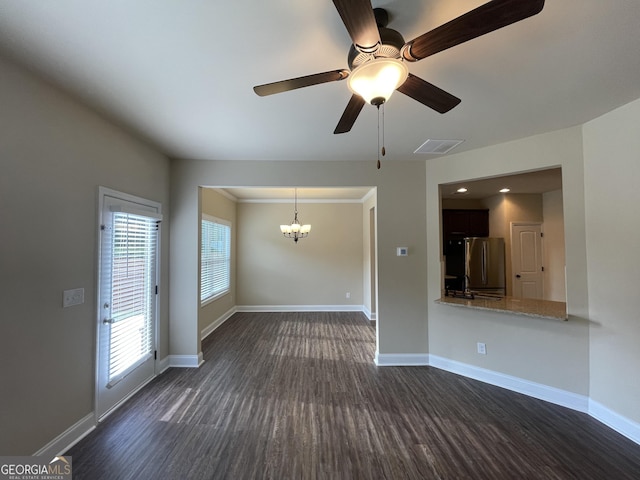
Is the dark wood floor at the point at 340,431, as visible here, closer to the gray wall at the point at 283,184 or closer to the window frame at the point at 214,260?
the gray wall at the point at 283,184

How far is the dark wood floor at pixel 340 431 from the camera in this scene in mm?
1868

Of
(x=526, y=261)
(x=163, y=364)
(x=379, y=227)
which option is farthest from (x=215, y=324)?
(x=526, y=261)

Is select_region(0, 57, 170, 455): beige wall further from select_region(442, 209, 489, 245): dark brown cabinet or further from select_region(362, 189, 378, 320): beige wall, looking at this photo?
select_region(442, 209, 489, 245): dark brown cabinet

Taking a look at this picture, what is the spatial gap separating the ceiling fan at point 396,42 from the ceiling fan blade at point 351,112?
0.10 ft

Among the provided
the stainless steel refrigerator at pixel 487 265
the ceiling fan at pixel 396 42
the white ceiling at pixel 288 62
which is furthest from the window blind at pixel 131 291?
the stainless steel refrigerator at pixel 487 265

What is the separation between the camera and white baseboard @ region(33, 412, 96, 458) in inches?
74.5

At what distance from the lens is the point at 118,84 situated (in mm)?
1907

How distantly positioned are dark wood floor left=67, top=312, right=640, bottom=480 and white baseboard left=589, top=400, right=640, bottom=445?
0.06m

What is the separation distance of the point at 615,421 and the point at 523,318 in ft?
3.23

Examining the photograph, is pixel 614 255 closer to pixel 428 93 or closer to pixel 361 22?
pixel 428 93

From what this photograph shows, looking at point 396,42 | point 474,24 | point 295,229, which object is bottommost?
point 295,229

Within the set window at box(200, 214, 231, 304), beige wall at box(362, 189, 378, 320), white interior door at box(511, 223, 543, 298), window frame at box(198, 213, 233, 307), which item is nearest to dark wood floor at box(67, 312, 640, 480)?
window frame at box(198, 213, 233, 307)

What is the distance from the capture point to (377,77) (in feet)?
3.98

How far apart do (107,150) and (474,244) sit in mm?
5124
